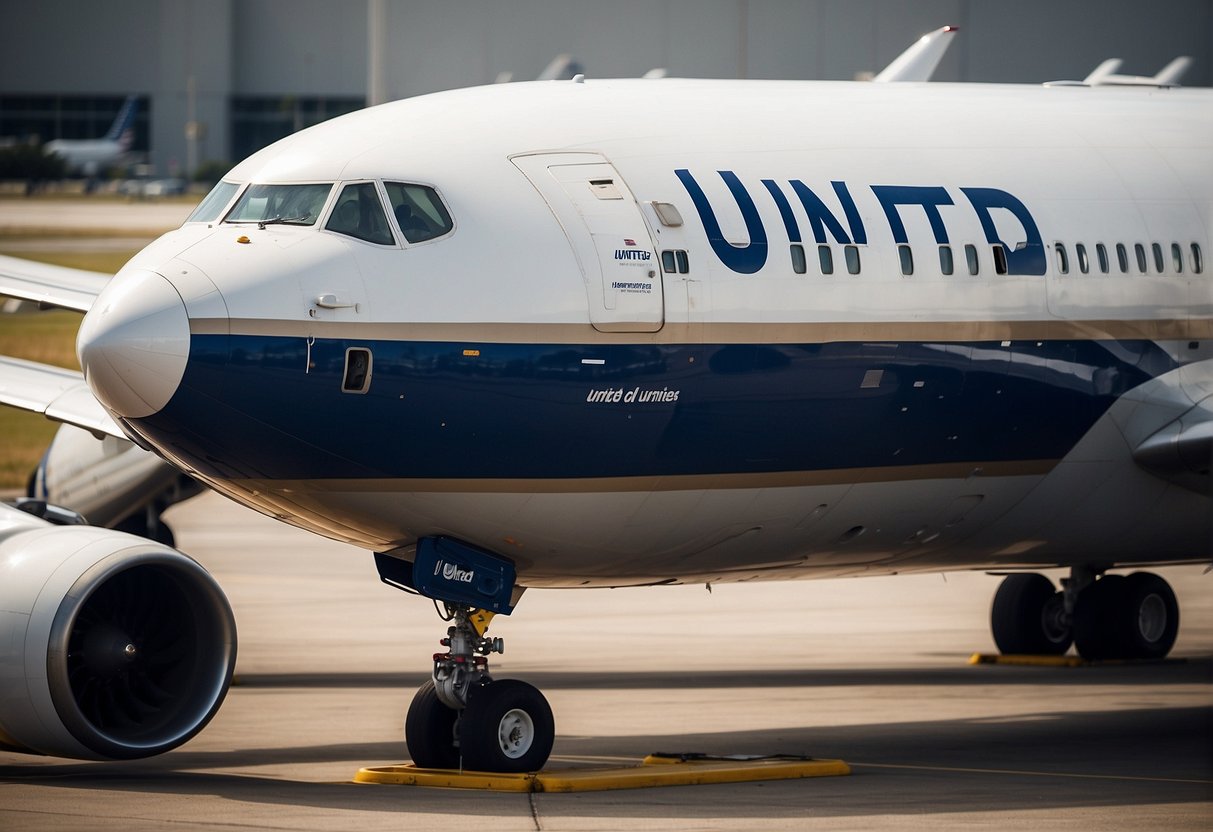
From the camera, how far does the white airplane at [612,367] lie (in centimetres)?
1395

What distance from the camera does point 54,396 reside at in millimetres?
18547

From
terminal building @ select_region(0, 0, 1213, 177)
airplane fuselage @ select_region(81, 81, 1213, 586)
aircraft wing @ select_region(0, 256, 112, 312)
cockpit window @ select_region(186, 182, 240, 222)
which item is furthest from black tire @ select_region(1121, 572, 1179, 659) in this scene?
terminal building @ select_region(0, 0, 1213, 177)

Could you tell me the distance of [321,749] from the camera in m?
17.0

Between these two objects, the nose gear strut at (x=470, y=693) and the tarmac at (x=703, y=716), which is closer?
the tarmac at (x=703, y=716)

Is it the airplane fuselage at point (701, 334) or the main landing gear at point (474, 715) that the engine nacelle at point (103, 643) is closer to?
the airplane fuselage at point (701, 334)

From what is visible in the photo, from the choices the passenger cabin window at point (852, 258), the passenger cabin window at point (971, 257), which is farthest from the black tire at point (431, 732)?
the passenger cabin window at point (971, 257)

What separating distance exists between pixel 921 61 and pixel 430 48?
2576 inches

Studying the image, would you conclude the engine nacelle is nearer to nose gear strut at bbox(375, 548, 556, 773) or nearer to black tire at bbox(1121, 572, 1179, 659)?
nose gear strut at bbox(375, 548, 556, 773)

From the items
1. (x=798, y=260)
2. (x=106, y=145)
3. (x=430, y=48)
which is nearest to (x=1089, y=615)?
(x=798, y=260)

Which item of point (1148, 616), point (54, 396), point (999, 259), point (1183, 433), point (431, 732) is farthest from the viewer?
point (1148, 616)

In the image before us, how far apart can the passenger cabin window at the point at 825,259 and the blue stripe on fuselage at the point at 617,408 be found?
58 centimetres

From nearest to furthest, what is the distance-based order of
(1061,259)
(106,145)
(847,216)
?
(847,216), (1061,259), (106,145)

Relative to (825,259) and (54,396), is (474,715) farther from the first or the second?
(54,396)

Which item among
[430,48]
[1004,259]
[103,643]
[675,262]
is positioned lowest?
[103,643]
